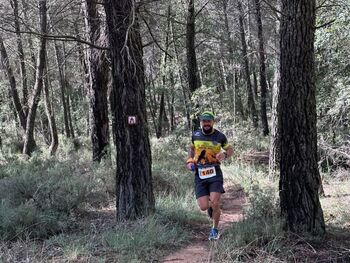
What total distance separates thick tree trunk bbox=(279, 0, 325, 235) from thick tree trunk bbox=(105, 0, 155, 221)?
2.10m

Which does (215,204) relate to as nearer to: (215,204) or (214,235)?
(215,204)

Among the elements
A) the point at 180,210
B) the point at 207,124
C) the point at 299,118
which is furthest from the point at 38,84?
the point at 299,118

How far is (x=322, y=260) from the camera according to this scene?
5199mm

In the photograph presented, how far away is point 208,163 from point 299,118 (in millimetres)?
1430

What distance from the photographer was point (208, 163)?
6.29 m

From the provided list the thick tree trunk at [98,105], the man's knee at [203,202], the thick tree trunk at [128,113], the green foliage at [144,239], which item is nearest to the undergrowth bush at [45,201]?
the thick tree trunk at [128,113]

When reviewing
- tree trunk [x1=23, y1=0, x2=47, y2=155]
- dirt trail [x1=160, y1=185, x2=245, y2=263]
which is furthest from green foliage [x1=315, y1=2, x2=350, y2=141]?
tree trunk [x1=23, y1=0, x2=47, y2=155]

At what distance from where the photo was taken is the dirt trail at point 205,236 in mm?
5305

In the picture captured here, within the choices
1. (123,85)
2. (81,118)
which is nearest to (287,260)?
(123,85)

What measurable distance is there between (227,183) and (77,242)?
5825 millimetres

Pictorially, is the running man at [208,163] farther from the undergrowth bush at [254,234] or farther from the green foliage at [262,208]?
the green foliage at [262,208]

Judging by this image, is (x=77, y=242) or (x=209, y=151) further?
(x=209, y=151)

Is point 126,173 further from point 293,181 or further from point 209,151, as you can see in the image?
point 293,181

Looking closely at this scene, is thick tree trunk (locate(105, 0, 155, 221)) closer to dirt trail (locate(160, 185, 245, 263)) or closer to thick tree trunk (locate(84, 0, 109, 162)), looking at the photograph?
dirt trail (locate(160, 185, 245, 263))
